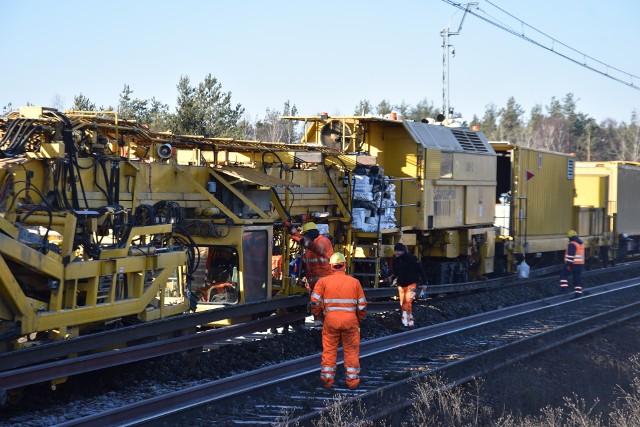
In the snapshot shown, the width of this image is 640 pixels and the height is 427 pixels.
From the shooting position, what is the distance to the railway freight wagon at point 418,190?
15188 millimetres

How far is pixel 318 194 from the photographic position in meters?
14.1

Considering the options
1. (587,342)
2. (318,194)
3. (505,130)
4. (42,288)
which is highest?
(505,130)

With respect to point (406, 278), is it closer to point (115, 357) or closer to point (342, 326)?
point (342, 326)

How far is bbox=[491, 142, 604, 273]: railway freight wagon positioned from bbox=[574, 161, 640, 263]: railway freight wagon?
60.4 inches

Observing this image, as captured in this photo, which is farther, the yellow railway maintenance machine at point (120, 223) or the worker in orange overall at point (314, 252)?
the worker in orange overall at point (314, 252)

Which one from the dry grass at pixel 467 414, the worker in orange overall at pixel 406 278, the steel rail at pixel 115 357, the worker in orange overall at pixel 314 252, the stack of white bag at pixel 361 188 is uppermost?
the stack of white bag at pixel 361 188

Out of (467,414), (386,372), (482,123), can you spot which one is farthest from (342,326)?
(482,123)

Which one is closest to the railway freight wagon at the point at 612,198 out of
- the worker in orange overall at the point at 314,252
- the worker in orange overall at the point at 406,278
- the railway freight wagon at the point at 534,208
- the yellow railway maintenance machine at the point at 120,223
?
the railway freight wagon at the point at 534,208

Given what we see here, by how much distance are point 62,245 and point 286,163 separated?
5405 millimetres

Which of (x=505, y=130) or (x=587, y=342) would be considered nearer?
(x=587, y=342)

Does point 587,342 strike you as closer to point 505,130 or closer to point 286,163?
point 286,163

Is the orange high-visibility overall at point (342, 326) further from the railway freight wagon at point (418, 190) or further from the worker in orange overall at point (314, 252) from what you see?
the railway freight wagon at point (418, 190)

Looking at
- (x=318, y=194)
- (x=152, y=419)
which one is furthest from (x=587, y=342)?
(x=152, y=419)

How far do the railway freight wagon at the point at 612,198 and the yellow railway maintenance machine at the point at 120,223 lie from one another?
16.3 metres
